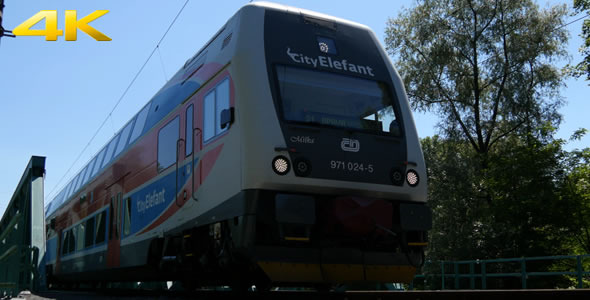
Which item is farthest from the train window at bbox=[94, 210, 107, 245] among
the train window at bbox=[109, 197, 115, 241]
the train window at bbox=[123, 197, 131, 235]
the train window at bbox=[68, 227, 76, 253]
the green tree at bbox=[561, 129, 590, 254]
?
the green tree at bbox=[561, 129, 590, 254]

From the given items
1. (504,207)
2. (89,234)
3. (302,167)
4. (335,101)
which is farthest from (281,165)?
(504,207)

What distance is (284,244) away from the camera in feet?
22.0

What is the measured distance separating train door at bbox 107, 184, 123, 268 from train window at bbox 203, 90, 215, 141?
440cm

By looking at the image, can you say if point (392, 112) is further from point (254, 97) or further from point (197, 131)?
point (197, 131)

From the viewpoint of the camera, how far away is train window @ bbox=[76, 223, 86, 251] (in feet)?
49.6

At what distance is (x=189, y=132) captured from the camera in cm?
839

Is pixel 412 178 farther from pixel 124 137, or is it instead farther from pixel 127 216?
pixel 124 137

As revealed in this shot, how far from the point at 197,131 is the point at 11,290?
5770 millimetres

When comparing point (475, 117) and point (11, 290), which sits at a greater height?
point (475, 117)

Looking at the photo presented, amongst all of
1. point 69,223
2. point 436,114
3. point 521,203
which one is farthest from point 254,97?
point 436,114

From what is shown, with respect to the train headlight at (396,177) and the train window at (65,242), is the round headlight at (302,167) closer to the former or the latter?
the train headlight at (396,177)

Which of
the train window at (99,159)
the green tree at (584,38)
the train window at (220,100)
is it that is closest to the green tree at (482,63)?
the green tree at (584,38)

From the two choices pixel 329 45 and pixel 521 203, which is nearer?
pixel 329 45

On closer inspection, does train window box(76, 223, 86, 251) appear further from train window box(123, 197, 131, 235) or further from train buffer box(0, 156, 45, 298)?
train window box(123, 197, 131, 235)
